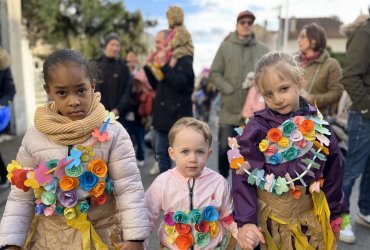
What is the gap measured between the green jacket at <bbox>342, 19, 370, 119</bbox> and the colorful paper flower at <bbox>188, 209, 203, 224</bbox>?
185cm

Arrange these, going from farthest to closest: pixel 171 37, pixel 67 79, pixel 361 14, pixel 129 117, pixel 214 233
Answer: pixel 129 117
pixel 171 37
pixel 361 14
pixel 214 233
pixel 67 79

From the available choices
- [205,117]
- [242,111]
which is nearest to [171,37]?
[242,111]

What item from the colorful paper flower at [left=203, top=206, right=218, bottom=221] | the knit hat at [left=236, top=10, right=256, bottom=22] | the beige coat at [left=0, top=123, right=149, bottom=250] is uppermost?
the knit hat at [left=236, top=10, right=256, bottom=22]

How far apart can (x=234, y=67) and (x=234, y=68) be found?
11 mm

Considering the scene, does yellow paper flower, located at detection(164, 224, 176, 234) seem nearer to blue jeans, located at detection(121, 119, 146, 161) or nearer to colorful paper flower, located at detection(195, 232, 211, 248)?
colorful paper flower, located at detection(195, 232, 211, 248)

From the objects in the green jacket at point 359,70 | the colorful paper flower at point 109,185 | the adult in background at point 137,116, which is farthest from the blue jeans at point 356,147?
the adult in background at point 137,116

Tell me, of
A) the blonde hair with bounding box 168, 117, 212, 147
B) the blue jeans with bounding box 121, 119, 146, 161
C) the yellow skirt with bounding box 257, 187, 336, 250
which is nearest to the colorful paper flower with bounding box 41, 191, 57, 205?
the blonde hair with bounding box 168, 117, 212, 147

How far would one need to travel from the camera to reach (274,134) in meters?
1.98

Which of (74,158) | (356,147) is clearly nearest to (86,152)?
(74,158)

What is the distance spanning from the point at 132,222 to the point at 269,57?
110 centimetres

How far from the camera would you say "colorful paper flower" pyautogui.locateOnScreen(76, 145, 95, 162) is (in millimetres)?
1902

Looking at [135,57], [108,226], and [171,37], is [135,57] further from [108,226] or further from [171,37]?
[108,226]

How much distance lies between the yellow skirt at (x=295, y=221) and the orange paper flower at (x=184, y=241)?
1.39 ft

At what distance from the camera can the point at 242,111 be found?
415cm
